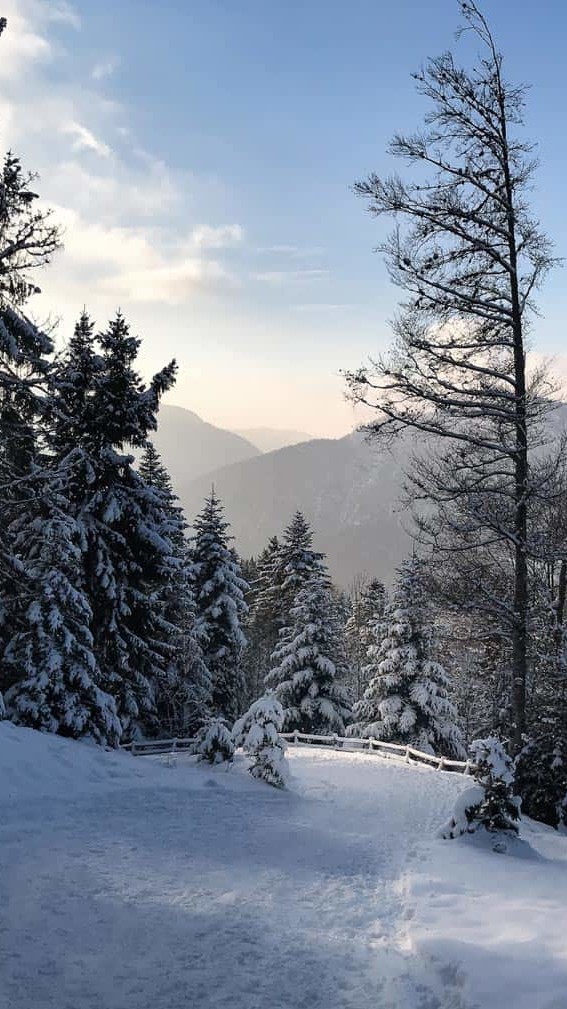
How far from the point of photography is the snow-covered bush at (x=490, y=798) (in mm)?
10539

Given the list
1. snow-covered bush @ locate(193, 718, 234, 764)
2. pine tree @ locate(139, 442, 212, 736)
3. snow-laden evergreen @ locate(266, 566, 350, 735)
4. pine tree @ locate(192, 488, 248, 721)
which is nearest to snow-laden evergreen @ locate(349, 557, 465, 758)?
snow-laden evergreen @ locate(266, 566, 350, 735)

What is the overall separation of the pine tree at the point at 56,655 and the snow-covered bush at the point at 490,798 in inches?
403

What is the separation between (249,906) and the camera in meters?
7.92

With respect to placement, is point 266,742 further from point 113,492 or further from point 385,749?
point 385,749

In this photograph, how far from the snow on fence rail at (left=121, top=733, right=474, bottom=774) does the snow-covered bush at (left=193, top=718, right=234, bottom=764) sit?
240 centimetres

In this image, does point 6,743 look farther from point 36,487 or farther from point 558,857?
Result: point 558,857

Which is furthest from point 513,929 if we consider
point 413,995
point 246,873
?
point 246,873

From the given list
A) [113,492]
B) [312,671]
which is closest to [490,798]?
[113,492]

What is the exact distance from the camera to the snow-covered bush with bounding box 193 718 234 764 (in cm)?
1981

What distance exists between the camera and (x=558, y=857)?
10.6 metres

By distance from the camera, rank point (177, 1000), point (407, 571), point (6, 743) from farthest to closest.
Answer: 1. point (407, 571)
2. point (6, 743)
3. point (177, 1000)

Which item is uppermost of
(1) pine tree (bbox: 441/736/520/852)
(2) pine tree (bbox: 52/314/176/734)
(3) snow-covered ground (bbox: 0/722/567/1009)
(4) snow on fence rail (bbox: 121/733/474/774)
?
(2) pine tree (bbox: 52/314/176/734)

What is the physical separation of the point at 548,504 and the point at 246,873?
7.67 m

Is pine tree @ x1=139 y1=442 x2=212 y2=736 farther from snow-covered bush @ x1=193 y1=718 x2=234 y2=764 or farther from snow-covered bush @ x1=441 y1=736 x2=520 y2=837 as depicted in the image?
snow-covered bush @ x1=441 y1=736 x2=520 y2=837
